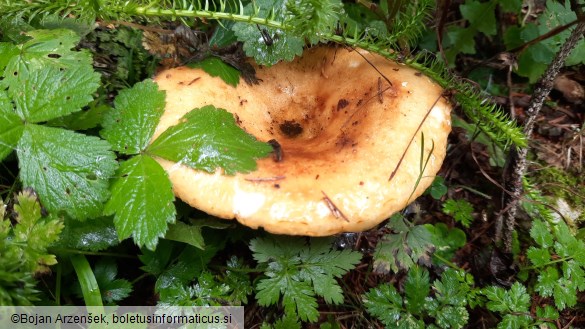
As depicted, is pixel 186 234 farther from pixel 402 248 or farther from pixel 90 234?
pixel 402 248

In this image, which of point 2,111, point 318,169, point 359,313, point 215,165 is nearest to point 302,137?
point 318,169

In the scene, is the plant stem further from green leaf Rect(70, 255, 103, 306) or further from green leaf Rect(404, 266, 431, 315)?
green leaf Rect(70, 255, 103, 306)

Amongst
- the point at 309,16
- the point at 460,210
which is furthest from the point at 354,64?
the point at 460,210

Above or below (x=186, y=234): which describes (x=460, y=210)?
below

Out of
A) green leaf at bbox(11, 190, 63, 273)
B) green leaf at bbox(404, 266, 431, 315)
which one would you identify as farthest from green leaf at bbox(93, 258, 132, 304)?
green leaf at bbox(404, 266, 431, 315)

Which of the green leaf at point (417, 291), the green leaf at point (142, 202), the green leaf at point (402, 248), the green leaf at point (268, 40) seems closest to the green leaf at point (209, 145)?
the green leaf at point (142, 202)

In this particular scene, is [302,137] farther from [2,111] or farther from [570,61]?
[570,61]
